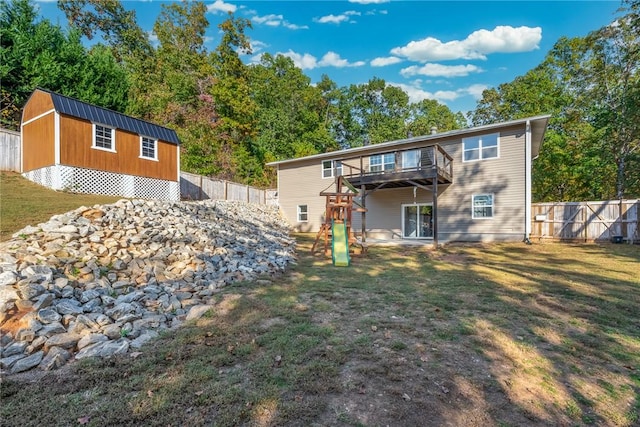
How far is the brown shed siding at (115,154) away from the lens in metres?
11.4

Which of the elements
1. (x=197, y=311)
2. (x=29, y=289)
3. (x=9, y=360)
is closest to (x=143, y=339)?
(x=197, y=311)

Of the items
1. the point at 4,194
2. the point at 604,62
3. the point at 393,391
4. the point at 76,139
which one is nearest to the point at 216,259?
the point at 393,391

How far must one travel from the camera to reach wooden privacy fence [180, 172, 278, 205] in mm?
16908

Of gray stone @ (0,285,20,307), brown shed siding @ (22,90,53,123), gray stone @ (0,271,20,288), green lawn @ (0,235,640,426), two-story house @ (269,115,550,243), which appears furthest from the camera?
two-story house @ (269,115,550,243)

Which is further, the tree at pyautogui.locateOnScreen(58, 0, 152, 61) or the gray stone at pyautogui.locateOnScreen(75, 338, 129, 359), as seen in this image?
the tree at pyautogui.locateOnScreen(58, 0, 152, 61)

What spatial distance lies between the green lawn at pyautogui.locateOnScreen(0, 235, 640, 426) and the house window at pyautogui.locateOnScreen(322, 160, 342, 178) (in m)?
12.5

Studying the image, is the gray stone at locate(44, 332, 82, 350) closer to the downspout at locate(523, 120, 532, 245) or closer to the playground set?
the playground set

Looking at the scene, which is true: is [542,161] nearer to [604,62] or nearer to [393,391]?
[604,62]

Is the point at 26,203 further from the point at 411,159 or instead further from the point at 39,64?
the point at 39,64

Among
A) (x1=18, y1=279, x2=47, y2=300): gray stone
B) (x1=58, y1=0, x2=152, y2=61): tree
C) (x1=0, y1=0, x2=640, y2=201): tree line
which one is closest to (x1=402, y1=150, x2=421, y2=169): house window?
(x1=0, y1=0, x2=640, y2=201): tree line

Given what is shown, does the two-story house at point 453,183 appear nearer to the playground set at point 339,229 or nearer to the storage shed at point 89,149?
the playground set at point 339,229

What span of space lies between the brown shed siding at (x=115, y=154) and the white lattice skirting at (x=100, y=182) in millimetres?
222

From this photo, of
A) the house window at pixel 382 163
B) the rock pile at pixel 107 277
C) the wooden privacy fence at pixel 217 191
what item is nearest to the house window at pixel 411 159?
the house window at pixel 382 163

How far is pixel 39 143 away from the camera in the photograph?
1187 cm
